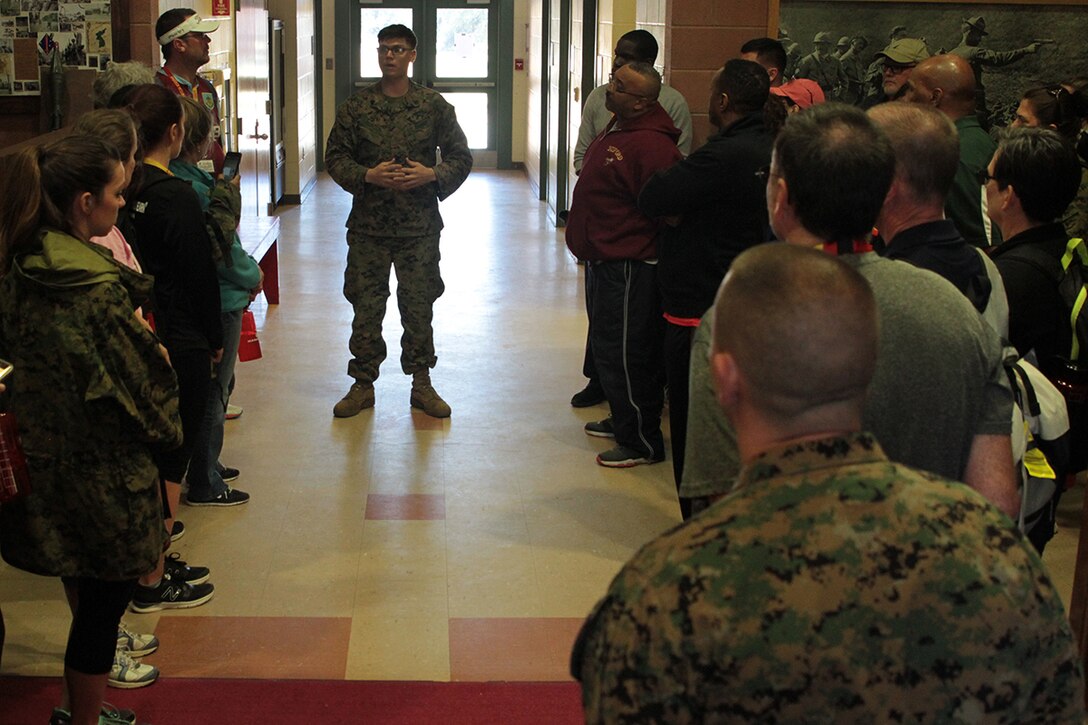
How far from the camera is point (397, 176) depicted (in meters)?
5.48

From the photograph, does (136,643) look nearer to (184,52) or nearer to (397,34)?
(184,52)

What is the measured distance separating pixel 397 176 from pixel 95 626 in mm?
3044

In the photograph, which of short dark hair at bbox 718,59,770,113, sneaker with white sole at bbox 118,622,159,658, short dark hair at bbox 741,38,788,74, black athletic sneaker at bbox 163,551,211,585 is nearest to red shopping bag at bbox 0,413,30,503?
sneaker with white sole at bbox 118,622,159,658

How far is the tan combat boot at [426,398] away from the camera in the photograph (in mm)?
5773

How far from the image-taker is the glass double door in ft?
51.2

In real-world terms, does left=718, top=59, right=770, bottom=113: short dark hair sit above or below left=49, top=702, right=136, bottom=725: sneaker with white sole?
above

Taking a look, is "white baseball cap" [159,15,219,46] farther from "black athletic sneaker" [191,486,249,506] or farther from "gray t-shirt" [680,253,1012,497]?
"gray t-shirt" [680,253,1012,497]

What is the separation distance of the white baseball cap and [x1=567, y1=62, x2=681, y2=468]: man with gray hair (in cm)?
175

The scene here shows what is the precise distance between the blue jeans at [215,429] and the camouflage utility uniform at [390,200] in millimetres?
1112

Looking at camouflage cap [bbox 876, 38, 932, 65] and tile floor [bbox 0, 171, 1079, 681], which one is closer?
tile floor [bbox 0, 171, 1079, 681]

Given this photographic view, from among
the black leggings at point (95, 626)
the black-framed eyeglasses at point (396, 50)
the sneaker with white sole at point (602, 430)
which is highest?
the black-framed eyeglasses at point (396, 50)

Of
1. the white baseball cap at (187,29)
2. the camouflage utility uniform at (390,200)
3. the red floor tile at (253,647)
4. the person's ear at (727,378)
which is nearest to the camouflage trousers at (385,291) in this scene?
the camouflage utility uniform at (390,200)

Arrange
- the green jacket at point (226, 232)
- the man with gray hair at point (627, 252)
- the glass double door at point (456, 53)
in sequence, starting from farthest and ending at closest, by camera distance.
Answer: the glass double door at point (456, 53) < the man with gray hair at point (627, 252) < the green jacket at point (226, 232)

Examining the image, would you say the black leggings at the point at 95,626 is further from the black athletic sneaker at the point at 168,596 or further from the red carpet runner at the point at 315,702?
the black athletic sneaker at the point at 168,596
